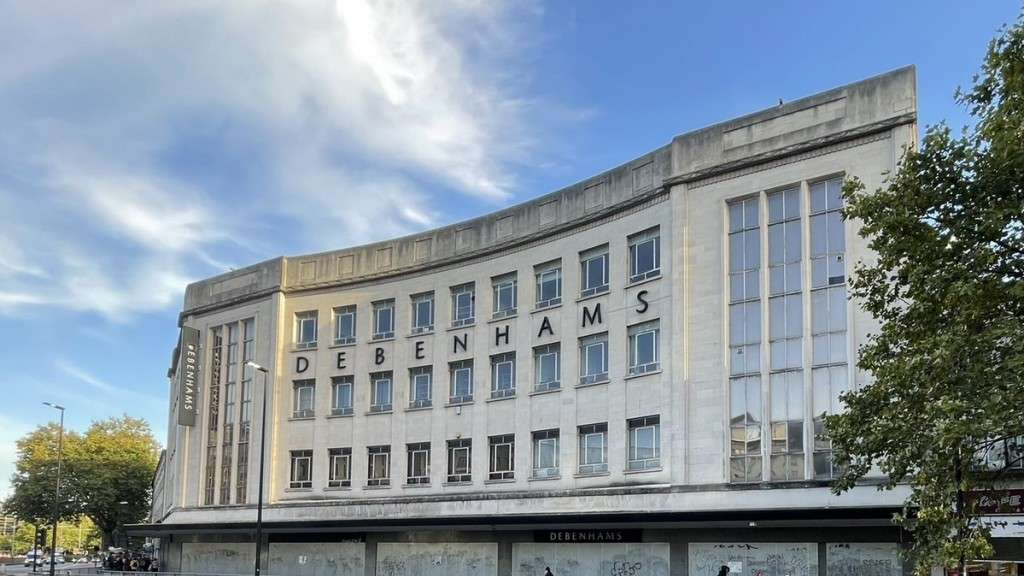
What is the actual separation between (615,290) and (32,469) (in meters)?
63.4

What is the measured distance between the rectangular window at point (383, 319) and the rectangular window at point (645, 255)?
13.6 meters

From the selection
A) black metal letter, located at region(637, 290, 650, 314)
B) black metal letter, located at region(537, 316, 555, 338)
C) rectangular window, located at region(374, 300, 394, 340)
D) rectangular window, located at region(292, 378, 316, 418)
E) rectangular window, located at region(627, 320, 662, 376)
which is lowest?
rectangular window, located at region(292, 378, 316, 418)

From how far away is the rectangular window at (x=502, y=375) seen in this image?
41.4m

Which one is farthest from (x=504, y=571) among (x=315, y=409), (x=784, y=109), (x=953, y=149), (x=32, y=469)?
(x=32, y=469)

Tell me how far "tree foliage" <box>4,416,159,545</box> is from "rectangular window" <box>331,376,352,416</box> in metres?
42.2

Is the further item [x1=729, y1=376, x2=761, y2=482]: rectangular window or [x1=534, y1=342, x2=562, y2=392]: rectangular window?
[x1=534, y1=342, x2=562, y2=392]: rectangular window

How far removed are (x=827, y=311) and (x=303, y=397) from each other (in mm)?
26220

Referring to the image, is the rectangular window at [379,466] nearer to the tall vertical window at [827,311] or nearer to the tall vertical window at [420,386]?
the tall vertical window at [420,386]

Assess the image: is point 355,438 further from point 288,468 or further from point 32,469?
point 32,469

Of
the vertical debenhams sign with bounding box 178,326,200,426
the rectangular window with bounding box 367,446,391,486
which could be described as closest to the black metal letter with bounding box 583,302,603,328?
the rectangular window with bounding box 367,446,391,486

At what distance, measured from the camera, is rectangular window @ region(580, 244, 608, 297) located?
3872cm

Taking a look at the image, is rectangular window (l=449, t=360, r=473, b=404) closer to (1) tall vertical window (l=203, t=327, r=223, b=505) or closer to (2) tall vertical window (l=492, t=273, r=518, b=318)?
(2) tall vertical window (l=492, t=273, r=518, b=318)

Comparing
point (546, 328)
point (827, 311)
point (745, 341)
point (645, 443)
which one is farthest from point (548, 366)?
point (827, 311)

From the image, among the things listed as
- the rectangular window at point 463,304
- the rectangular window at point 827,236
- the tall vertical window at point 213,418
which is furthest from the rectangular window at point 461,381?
the rectangular window at point 827,236
